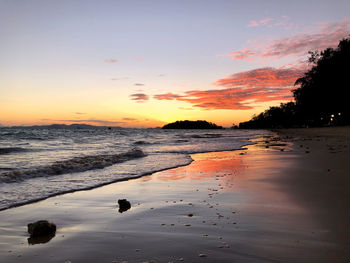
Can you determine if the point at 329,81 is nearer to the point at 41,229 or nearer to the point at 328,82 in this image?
the point at 328,82

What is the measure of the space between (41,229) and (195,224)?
88.2 inches

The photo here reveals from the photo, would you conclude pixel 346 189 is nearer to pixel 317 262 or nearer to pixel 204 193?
pixel 204 193

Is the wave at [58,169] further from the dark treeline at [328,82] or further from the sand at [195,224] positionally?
the dark treeline at [328,82]

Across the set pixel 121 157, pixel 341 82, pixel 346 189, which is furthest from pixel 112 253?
pixel 341 82

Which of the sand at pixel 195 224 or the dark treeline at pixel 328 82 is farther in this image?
the dark treeline at pixel 328 82

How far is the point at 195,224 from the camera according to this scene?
13.4 feet

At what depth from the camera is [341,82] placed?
4047cm

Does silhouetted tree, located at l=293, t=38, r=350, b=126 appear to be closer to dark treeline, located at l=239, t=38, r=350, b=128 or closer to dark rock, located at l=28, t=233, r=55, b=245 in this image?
dark treeline, located at l=239, t=38, r=350, b=128

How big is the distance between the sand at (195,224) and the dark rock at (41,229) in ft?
0.38

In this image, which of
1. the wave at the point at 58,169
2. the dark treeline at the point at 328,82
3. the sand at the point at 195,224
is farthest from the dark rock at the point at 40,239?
the dark treeline at the point at 328,82

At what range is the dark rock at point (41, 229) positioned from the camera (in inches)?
149

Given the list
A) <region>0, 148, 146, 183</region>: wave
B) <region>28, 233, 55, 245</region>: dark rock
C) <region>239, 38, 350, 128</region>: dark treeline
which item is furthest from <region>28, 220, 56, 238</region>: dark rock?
<region>239, 38, 350, 128</region>: dark treeline

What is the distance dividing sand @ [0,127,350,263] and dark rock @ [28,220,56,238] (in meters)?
0.12

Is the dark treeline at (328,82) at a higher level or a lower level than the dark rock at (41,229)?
higher
